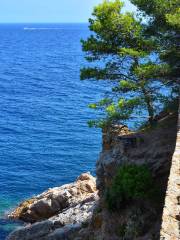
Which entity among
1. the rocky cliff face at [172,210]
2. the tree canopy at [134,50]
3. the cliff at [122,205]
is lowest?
the cliff at [122,205]

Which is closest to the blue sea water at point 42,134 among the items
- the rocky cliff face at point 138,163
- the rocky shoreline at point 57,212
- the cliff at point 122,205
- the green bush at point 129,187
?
the rocky shoreline at point 57,212

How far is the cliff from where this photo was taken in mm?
19594

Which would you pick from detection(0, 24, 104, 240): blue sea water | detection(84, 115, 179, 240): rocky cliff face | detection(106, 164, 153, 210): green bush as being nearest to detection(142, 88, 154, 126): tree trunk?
detection(84, 115, 179, 240): rocky cliff face

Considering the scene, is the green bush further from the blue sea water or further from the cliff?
the blue sea water

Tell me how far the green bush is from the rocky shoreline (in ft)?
38.2

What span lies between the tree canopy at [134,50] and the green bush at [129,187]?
8.03 meters

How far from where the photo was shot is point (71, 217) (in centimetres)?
3734

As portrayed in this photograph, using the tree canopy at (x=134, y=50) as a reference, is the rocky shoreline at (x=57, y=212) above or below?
below

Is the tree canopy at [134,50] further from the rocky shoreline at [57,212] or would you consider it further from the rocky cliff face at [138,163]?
the rocky shoreline at [57,212]

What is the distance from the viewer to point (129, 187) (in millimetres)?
20891

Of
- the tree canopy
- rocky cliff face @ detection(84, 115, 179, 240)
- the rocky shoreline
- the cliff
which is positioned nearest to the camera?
the cliff

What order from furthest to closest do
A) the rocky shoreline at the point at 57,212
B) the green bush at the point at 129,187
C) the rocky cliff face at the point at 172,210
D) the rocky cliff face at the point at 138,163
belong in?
1. the rocky shoreline at the point at 57,212
2. the green bush at the point at 129,187
3. the rocky cliff face at the point at 138,163
4. the rocky cliff face at the point at 172,210

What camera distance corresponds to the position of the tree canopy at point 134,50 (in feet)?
97.6

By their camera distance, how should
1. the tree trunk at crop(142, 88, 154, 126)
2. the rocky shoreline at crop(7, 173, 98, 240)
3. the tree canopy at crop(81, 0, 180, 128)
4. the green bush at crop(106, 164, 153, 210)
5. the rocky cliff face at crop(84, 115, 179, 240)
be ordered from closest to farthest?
the rocky cliff face at crop(84, 115, 179, 240) → the green bush at crop(106, 164, 153, 210) → the tree canopy at crop(81, 0, 180, 128) → the tree trunk at crop(142, 88, 154, 126) → the rocky shoreline at crop(7, 173, 98, 240)
